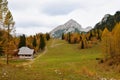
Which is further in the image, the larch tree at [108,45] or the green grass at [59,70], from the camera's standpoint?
the larch tree at [108,45]

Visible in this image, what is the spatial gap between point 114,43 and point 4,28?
142 feet

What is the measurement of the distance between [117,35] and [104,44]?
25.1 ft

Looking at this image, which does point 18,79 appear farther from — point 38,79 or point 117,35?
point 117,35

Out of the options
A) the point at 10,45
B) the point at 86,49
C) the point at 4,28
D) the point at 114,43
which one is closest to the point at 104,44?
the point at 114,43

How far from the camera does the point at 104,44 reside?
316 feet

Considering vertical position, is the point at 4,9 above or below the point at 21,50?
above

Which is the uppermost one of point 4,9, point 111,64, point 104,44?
point 4,9

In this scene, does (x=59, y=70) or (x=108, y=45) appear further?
(x=108, y=45)

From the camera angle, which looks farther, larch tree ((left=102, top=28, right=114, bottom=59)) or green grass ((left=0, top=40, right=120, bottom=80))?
larch tree ((left=102, top=28, right=114, bottom=59))

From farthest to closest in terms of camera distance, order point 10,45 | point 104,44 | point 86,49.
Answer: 1. point 86,49
2. point 104,44
3. point 10,45

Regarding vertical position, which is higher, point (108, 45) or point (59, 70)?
point (108, 45)

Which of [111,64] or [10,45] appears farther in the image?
[111,64]

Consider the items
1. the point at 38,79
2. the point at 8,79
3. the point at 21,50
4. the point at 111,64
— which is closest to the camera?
the point at 8,79

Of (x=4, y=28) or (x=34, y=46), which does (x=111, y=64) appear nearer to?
(x=4, y=28)
